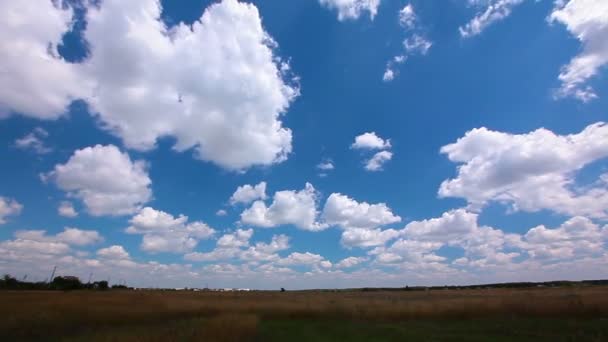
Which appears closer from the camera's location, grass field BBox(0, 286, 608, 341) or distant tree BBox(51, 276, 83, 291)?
grass field BBox(0, 286, 608, 341)

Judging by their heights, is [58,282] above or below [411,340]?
above

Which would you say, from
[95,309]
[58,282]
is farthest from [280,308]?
[58,282]

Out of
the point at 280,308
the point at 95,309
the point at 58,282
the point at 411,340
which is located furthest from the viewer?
the point at 58,282

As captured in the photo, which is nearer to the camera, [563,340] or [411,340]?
[563,340]

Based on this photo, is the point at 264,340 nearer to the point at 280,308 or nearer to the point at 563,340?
the point at 563,340

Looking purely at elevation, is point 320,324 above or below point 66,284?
below

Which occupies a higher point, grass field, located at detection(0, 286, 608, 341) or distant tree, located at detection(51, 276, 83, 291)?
distant tree, located at detection(51, 276, 83, 291)

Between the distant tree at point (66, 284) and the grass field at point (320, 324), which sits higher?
the distant tree at point (66, 284)

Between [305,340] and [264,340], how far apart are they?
208 centimetres

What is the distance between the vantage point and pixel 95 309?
30109mm

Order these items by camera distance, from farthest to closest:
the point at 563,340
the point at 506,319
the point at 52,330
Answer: the point at 506,319, the point at 52,330, the point at 563,340

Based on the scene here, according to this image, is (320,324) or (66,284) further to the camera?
(66,284)

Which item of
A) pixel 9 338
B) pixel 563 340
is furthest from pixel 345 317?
pixel 9 338

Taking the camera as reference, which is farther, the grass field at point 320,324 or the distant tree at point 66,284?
the distant tree at point 66,284
